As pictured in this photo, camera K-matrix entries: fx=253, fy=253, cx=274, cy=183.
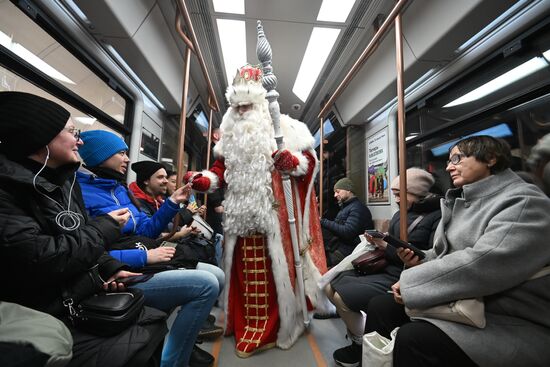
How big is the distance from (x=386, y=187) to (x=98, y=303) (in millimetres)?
3313

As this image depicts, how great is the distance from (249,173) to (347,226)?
4.58ft

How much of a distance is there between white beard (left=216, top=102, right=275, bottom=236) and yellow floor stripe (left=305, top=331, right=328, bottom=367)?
87 cm

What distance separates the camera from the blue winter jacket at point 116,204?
1.31 m

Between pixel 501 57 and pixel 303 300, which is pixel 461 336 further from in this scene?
pixel 501 57

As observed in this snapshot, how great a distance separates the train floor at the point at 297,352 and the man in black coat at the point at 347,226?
890 millimetres

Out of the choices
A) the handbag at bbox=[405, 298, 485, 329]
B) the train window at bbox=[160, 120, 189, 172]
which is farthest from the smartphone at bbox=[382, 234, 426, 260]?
the train window at bbox=[160, 120, 189, 172]

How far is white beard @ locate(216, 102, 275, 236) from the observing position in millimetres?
1840

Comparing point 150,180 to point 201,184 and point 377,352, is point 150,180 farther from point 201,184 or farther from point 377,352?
point 377,352

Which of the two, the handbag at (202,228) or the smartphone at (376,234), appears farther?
the handbag at (202,228)

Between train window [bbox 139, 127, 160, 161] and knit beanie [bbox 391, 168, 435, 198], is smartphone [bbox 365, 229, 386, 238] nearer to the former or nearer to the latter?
knit beanie [bbox 391, 168, 435, 198]

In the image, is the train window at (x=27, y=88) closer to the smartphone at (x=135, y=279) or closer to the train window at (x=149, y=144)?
the train window at (x=149, y=144)

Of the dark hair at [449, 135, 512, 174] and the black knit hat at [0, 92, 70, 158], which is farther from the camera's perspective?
the dark hair at [449, 135, 512, 174]

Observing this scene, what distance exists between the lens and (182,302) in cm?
132

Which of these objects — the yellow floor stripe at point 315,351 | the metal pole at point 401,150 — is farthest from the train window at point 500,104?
the yellow floor stripe at point 315,351
